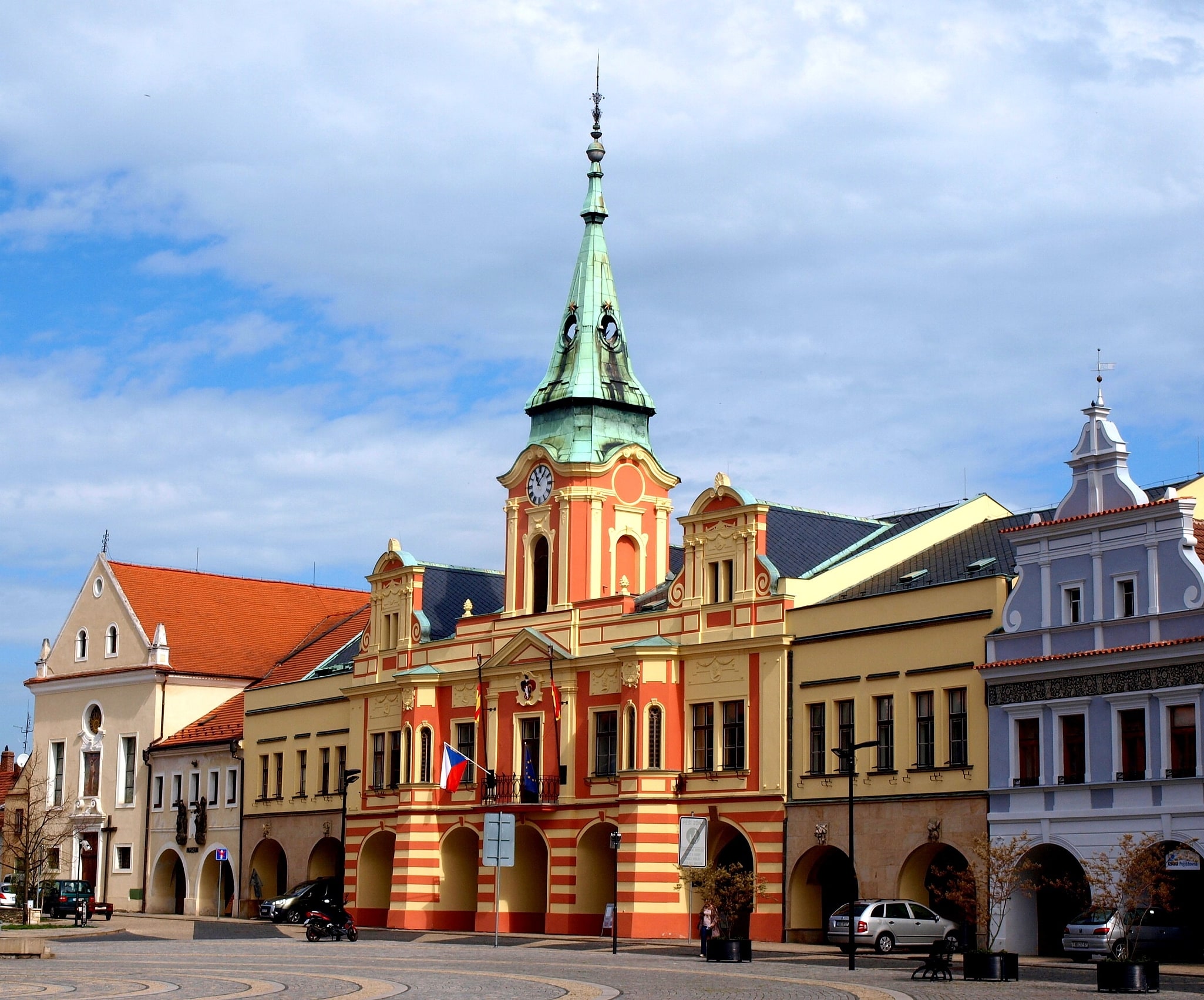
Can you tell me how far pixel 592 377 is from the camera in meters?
64.1

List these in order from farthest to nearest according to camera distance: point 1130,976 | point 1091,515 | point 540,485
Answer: point 540,485, point 1091,515, point 1130,976

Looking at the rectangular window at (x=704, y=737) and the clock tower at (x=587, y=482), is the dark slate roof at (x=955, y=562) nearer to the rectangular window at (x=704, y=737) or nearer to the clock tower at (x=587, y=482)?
the rectangular window at (x=704, y=737)

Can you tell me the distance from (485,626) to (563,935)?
11863mm

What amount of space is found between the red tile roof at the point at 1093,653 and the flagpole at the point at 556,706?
17193 millimetres

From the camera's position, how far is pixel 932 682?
49.2m

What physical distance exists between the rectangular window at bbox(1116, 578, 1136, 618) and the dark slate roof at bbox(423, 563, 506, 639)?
1112 inches

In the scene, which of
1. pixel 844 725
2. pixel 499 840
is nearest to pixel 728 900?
pixel 844 725

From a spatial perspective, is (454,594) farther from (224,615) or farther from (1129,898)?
(1129,898)

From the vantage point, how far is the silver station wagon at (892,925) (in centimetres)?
4603

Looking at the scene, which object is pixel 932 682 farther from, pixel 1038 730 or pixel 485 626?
pixel 485 626

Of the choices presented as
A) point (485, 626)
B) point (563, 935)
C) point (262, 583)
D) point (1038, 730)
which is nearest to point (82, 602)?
→ point (262, 583)

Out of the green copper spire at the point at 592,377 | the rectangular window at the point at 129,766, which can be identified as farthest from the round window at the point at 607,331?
the rectangular window at the point at 129,766

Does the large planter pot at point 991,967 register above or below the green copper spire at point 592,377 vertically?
below

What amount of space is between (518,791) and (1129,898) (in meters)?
28.1
